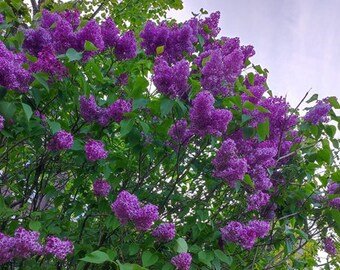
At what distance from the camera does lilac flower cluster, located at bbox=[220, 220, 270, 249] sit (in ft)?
6.51

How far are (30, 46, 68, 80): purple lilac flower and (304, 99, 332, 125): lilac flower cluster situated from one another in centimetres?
142

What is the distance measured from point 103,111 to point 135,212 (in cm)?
57

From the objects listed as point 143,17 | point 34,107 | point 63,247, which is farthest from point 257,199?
point 143,17

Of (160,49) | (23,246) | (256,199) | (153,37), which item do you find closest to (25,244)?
(23,246)

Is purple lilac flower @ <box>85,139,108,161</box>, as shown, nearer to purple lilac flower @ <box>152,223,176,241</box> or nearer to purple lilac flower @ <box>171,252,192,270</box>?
purple lilac flower @ <box>152,223,176,241</box>

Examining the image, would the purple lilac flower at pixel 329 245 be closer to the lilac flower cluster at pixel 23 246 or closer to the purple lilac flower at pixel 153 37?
the purple lilac flower at pixel 153 37

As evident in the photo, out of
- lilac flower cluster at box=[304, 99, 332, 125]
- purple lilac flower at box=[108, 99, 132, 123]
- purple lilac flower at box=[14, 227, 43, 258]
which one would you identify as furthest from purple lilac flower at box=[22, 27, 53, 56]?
lilac flower cluster at box=[304, 99, 332, 125]

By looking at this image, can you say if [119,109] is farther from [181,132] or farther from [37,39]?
[37,39]

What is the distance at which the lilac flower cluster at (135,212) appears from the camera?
5.36 feet

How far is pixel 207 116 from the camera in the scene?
186cm

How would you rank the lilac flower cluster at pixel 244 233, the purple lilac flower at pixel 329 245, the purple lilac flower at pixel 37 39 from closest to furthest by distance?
the lilac flower cluster at pixel 244 233 → the purple lilac flower at pixel 37 39 → the purple lilac flower at pixel 329 245

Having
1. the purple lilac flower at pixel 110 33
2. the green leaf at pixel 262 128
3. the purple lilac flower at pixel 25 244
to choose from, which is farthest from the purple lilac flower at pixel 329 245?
the purple lilac flower at pixel 25 244

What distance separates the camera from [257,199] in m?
2.24

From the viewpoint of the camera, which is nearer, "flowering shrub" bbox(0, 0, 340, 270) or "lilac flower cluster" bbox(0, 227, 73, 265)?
"lilac flower cluster" bbox(0, 227, 73, 265)
